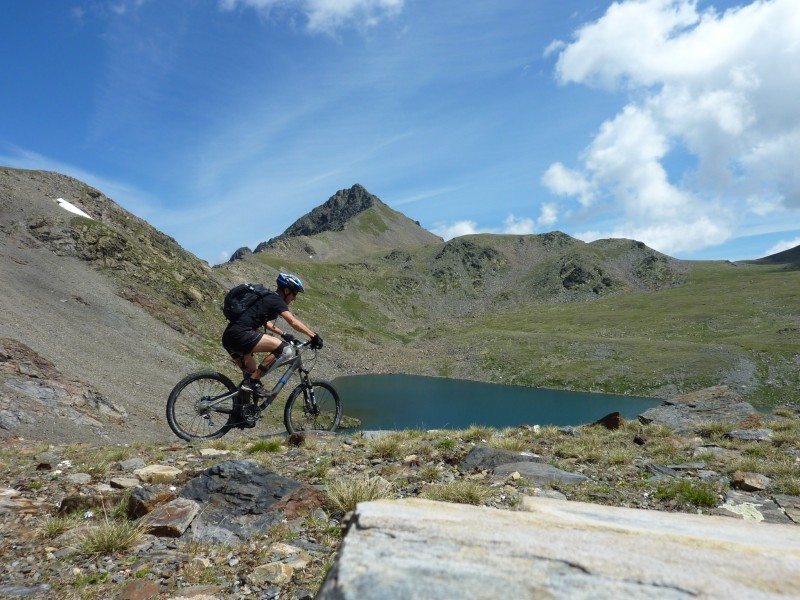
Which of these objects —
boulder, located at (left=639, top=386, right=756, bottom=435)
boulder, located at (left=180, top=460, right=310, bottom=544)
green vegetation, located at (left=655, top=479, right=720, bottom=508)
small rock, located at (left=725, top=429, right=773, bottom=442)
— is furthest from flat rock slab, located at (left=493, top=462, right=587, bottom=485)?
boulder, located at (left=639, top=386, right=756, bottom=435)

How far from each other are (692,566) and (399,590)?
5.39 ft

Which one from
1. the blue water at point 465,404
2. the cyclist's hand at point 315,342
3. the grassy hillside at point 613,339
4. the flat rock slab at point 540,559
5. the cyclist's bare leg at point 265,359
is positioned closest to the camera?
the flat rock slab at point 540,559

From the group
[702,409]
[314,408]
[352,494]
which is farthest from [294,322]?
[702,409]

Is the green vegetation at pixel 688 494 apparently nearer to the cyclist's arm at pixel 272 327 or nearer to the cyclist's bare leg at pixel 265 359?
the cyclist's bare leg at pixel 265 359

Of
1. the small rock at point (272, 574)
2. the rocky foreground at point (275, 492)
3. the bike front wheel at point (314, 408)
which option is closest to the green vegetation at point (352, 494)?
the rocky foreground at point (275, 492)

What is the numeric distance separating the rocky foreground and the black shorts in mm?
2216

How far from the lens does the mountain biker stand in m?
10.9

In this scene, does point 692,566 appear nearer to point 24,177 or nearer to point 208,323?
point 208,323

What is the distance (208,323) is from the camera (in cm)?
7200

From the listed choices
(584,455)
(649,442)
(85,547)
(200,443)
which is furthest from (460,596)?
(649,442)

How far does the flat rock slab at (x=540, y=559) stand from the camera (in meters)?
2.32

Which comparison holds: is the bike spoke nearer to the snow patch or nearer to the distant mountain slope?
the distant mountain slope

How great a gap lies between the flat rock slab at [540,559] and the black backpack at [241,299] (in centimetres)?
826

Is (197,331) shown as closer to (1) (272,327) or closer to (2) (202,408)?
(2) (202,408)
